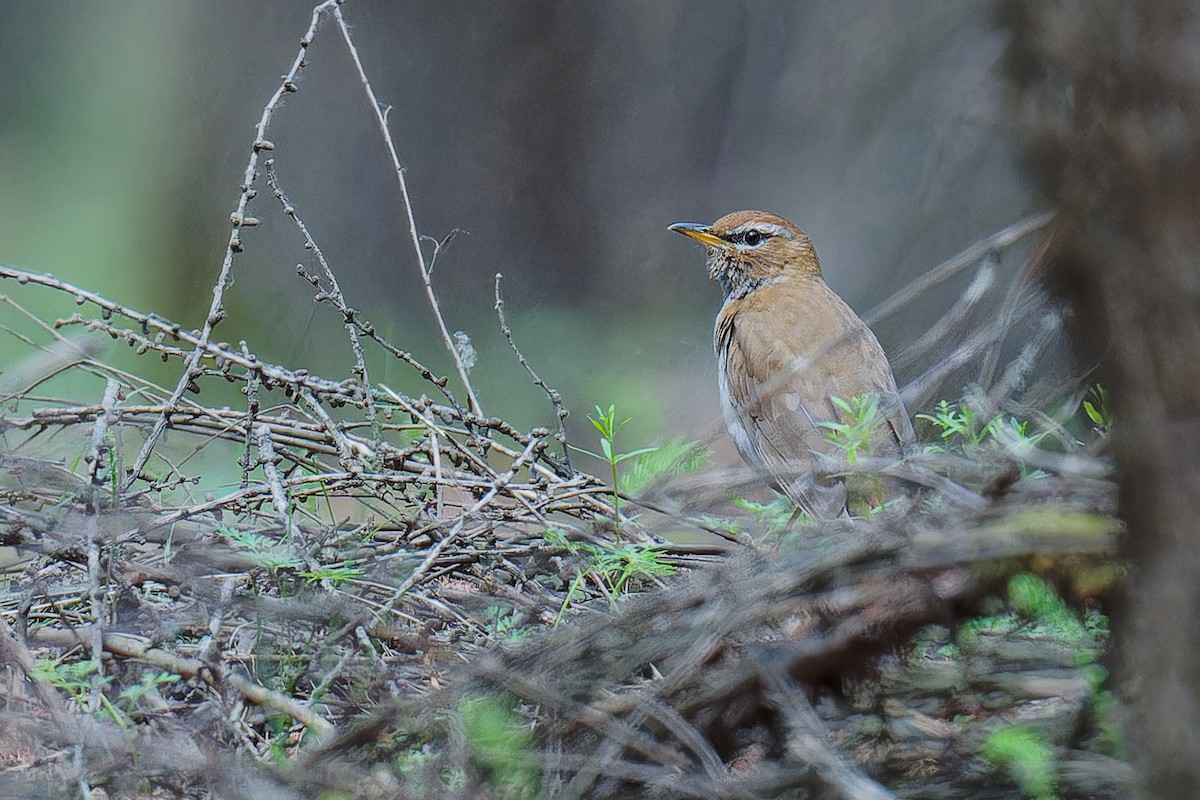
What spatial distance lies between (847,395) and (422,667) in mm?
1869

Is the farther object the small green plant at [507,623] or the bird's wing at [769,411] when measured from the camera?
the bird's wing at [769,411]

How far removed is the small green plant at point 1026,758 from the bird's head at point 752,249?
312cm

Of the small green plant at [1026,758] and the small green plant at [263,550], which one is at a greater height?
the small green plant at [1026,758]

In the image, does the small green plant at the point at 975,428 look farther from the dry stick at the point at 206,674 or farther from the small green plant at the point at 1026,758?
the dry stick at the point at 206,674

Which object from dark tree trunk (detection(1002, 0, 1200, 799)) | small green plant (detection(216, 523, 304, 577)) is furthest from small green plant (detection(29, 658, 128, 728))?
dark tree trunk (detection(1002, 0, 1200, 799))

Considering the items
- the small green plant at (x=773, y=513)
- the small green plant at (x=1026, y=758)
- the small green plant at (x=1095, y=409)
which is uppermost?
the small green plant at (x=1095, y=409)

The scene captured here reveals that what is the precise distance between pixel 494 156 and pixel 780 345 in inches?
138

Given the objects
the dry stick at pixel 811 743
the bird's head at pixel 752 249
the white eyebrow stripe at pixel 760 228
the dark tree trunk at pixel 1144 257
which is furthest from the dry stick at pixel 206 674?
the white eyebrow stripe at pixel 760 228

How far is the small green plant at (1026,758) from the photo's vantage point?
1.20 metres

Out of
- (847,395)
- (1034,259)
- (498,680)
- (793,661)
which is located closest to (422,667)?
(498,680)

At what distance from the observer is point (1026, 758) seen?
3.95 feet

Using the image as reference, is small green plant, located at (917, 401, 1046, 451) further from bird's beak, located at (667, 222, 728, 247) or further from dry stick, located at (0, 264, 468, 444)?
bird's beak, located at (667, 222, 728, 247)

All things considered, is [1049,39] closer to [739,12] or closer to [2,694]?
[2,694]

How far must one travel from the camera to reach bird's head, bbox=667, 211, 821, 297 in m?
4.28
